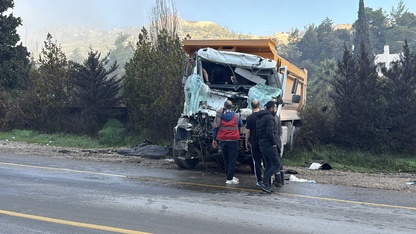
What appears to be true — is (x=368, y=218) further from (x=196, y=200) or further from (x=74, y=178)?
(x=74, y=178)

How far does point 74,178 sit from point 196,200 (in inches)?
127

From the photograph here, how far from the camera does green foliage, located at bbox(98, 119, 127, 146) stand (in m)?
18.4

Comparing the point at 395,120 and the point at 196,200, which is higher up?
the point at 395,120

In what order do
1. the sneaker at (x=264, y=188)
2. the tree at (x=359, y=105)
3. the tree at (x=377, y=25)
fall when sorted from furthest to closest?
the tree at (x=377, y=25)
the tree at (x=359, y=105)
the sneaker at (x=264, y=188)

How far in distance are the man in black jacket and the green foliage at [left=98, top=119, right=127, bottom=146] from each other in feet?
32.6

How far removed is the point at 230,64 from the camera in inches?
472

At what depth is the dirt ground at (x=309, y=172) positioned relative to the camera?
10.4m

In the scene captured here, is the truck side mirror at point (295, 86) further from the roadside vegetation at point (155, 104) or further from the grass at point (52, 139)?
the grass at point (52, 139)

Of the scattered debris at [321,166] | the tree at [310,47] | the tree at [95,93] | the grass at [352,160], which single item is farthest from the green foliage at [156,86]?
the tree at [310,47]

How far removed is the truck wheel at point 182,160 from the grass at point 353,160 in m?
3.01

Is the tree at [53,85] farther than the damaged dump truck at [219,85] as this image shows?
Yes

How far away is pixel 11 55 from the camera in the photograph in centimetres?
2686

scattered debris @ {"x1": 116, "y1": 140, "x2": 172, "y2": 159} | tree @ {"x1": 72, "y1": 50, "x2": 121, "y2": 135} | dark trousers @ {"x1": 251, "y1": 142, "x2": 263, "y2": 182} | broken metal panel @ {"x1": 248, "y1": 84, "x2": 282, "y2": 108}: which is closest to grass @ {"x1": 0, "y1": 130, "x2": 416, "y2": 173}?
broken metal panel @ {"x1": 248, "y1": 84, "x2": 282, "y2": 108}

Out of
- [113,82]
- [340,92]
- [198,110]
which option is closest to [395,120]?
[340,92]
